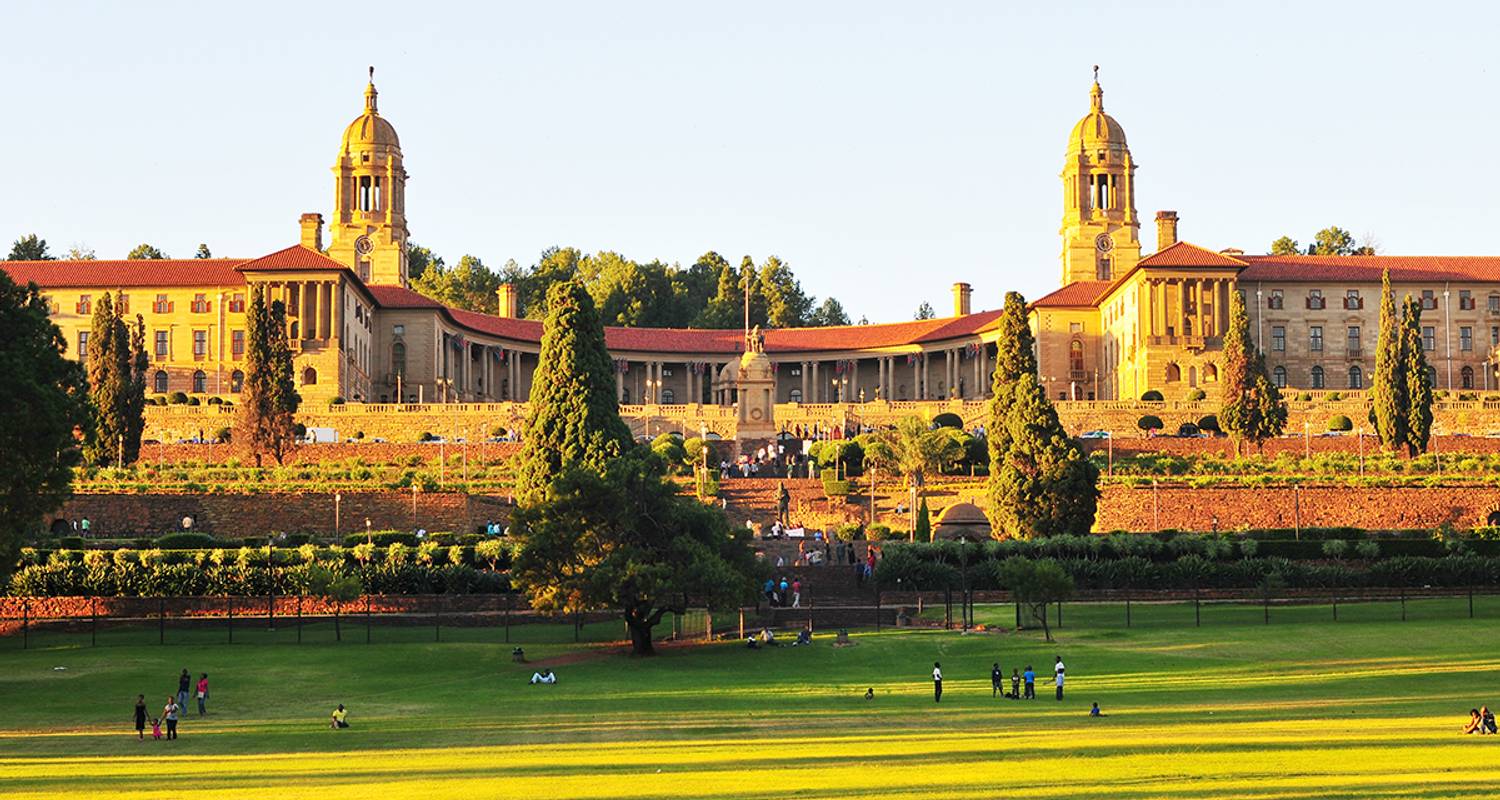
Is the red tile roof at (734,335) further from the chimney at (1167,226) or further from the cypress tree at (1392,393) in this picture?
the cypress tree at (1392,393)

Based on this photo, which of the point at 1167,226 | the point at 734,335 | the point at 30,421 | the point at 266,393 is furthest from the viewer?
the point at 734,335

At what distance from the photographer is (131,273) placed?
116938 millimetres

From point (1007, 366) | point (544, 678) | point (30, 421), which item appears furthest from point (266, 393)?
point (544, 678)

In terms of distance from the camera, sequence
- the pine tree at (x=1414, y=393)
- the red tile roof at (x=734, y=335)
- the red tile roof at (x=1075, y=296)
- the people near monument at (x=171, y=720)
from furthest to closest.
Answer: the red tile roof at (x=734, y=335) → the red tile roof at (x=1075, y=296) → the pine tree at (x=1414, y=393) → the people near monument at (x=171, y=720)

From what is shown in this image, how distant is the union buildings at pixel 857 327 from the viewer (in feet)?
363

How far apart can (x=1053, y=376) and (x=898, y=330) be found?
1448cm

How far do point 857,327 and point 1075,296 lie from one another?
17683 mm

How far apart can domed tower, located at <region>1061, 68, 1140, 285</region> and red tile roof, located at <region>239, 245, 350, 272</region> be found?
171 ft

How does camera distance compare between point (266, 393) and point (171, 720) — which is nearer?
point (171, 720)

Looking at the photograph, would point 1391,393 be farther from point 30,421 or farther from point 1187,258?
point 30,421

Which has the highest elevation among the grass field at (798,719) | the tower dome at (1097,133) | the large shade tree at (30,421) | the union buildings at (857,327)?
the tower dome at (1097,133)

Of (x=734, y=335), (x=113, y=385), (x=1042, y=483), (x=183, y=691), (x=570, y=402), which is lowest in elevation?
(x=183, y=691)

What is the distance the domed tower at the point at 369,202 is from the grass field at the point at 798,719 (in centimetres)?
8596

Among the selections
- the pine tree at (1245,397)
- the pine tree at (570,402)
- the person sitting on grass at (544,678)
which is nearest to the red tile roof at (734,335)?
the pine tree at (1245,397)
